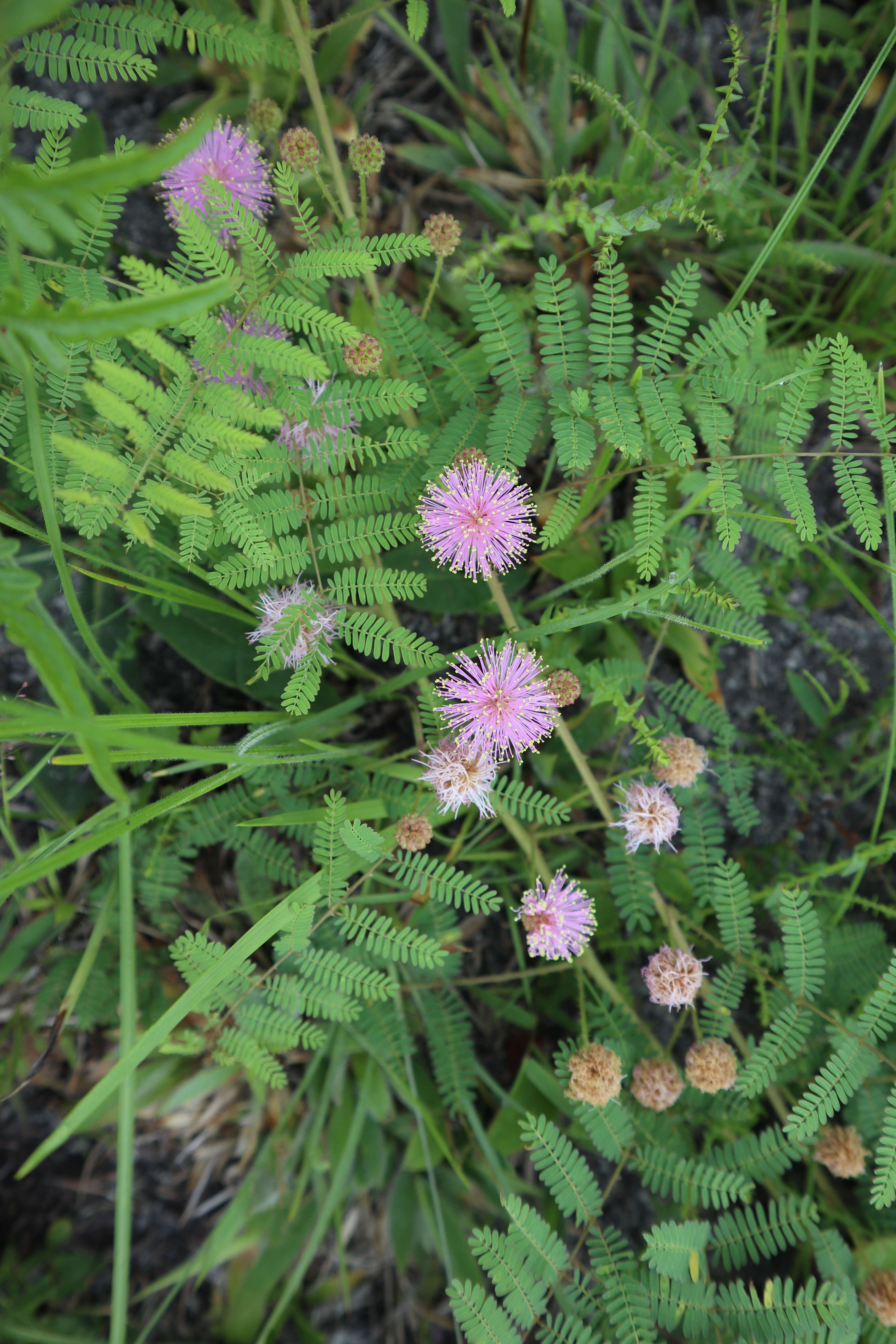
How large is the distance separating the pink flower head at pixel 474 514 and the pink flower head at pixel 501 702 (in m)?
0.20

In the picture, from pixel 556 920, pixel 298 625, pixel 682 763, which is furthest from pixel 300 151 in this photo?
pixel 556 920

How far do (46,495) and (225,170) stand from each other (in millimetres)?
1019

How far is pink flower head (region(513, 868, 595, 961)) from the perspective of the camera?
1.84 meters

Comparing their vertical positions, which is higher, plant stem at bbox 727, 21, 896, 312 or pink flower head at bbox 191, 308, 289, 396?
plant stem at bbox 727, 21, 896, 312

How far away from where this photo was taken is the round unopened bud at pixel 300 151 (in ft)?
5.45

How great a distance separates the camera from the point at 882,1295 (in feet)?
6.20

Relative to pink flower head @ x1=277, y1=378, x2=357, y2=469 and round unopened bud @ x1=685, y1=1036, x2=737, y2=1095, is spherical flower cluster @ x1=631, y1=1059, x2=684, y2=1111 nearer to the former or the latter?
round unopened bud @ x1=685, y1=1036, x2=737, y2=1095

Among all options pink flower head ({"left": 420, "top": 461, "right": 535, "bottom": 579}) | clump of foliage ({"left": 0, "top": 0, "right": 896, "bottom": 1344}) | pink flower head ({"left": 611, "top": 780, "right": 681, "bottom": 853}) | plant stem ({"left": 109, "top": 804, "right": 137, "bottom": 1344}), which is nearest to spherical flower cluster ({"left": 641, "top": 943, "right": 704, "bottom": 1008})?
clump of foliage ({"left": 0, "top": 0, "right": 896, "bottom": 1344})

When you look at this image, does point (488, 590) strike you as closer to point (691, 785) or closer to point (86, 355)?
point (691, 785)

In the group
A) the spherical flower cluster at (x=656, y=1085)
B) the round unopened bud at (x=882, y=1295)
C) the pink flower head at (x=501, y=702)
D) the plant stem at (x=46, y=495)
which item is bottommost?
the round unopened bud at (x=882, y=1295)

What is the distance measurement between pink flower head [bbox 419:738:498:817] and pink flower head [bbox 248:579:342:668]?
0.35m

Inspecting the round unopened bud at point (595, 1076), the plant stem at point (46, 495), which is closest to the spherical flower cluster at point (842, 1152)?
the round unopened bud at point (595, 1076)

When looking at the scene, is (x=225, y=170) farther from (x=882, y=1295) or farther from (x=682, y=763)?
(x=882, y=1295)

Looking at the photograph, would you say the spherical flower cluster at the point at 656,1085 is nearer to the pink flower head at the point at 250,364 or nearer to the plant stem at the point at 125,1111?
the plant stem at the point at 125,1111
